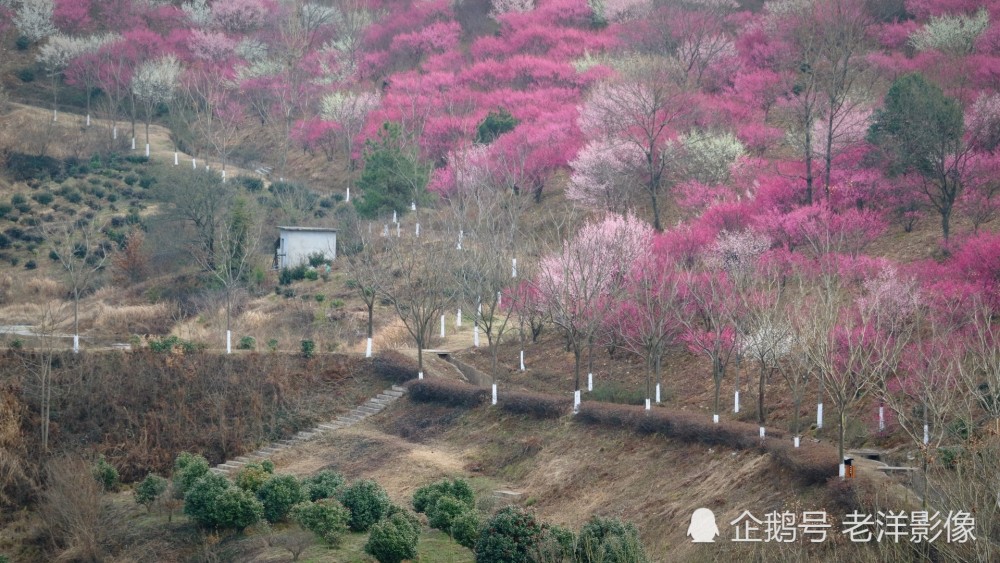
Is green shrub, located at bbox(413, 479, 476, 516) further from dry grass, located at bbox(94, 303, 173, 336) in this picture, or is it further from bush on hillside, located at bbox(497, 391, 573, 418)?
dry grass, located at bbox(94, 303, 173, 336)

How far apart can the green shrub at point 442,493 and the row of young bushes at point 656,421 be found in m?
5.30

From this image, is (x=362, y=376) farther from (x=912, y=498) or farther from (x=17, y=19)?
(x=17, y=19)

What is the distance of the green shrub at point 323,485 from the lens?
2917 cm

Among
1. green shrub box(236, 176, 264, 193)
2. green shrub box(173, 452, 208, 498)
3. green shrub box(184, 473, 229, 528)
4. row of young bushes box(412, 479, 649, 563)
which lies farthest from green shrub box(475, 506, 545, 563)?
green shrub box(236, 176, 264, 193)

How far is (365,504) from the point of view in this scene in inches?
1086

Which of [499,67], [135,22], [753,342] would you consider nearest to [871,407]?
[753,342]

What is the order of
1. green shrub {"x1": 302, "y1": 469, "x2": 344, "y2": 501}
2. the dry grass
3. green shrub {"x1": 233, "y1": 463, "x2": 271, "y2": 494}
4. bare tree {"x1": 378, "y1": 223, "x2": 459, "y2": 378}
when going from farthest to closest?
the dry grass
bare tree {"x1": 378, "y1": 223, "x2": 459, "y2": 378}
green shrub {"x1": 233, "y1": 463, "x2": 271, "y2": 494}
green shrub {"x1": 302, "y1": 469, "x2": 344, "y2": 501}

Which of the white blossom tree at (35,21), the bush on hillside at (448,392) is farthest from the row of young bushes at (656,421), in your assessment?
the white blossom tree at (35,21)

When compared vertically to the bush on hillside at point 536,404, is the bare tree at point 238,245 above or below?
above

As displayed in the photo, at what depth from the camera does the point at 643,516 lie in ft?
83.4

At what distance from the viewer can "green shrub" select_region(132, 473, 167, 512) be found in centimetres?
3139

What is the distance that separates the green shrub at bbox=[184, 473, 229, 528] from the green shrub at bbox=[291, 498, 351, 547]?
3.04 meters

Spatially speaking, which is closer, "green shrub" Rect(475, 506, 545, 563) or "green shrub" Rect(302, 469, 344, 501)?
"green shrub" Rect(475, 506, 545, 563)

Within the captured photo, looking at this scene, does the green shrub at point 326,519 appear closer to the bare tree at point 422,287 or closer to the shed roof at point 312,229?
the bare tree at point 422,287
